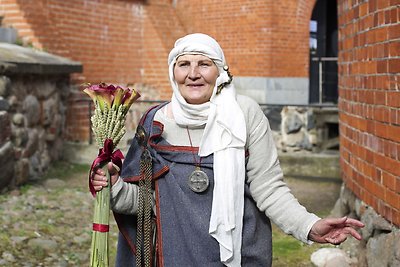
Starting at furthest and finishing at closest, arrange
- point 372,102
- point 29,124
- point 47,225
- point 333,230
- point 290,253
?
point 29,124, point 47,225, point 290,253, point 372,102, point 333,230

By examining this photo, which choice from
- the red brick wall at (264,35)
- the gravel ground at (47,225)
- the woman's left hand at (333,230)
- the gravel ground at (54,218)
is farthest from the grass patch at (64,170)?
the woman's left hand at (333,230)

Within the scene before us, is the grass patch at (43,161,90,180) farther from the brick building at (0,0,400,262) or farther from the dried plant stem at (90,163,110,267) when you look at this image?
the dried plant stem at (90,163,110,267)

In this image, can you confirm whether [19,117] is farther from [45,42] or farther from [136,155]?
[136,155]

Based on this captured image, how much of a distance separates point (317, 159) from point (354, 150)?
4168 mm

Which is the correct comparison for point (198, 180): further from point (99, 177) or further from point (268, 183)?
point (99, 177)

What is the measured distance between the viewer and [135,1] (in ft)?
36.9

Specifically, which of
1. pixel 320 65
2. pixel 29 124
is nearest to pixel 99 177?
pixel 29 124

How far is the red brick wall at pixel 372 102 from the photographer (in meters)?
3.54

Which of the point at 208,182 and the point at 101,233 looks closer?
the point at 208,182

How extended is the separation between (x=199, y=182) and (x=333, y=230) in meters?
0.55

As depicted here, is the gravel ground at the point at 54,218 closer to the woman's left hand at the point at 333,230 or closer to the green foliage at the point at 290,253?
the green foliage at the point at 290,253

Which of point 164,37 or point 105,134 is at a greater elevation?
point 164,37

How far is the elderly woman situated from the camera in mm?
2398

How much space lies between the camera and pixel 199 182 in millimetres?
2449
